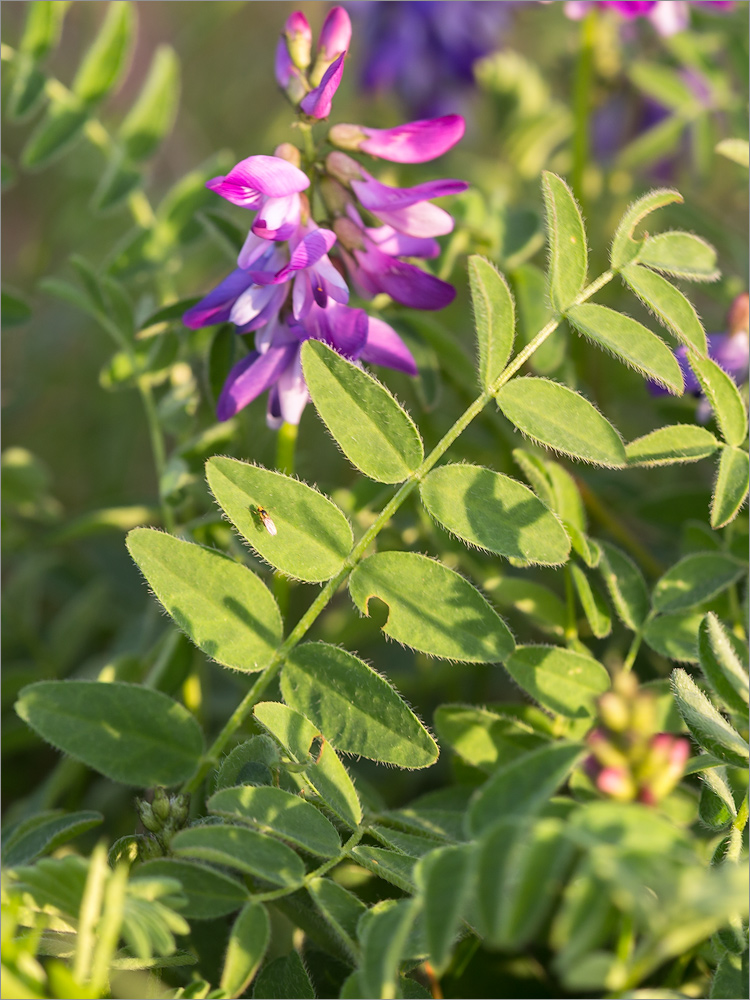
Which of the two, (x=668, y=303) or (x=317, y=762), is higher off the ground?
(x=668, y=303)

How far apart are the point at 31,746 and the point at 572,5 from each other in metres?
1.91

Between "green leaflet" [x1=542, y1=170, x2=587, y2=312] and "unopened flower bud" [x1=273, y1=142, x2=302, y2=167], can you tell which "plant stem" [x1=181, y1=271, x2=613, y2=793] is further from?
"unopened flower bud" [x1=273, y1=142, x2=302, y2=167]

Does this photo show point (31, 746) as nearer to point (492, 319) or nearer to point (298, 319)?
point (298, 319)

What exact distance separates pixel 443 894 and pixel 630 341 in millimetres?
705

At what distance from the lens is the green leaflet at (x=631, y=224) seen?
1.21 m

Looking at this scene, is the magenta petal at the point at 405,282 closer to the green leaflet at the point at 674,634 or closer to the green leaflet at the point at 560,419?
the green leaflet at the point at 560,419

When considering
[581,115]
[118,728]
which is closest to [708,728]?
[118,728]

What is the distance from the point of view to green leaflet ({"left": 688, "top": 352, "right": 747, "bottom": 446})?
1229mm

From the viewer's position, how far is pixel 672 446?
128cm

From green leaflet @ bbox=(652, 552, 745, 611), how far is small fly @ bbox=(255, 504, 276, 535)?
543mm

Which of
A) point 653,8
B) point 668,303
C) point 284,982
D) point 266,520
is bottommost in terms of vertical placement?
point 284,982

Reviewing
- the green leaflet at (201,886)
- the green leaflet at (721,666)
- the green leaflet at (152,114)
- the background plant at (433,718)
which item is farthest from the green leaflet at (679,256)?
the green leaflet at (152,114)

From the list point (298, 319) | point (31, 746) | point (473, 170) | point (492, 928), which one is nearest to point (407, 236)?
point (298, 319)

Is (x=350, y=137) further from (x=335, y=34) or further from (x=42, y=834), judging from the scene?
(x=42, y=834)
